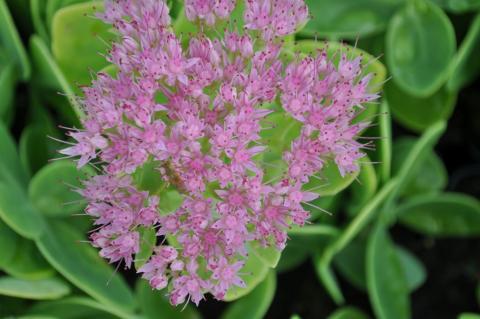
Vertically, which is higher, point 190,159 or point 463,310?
point 190,159

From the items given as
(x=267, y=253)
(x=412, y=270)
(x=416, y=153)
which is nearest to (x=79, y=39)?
(x=267, y=253)

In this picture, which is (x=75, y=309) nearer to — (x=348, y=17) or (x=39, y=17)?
(x=39, y=17)

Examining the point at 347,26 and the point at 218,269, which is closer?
the point at 218,269

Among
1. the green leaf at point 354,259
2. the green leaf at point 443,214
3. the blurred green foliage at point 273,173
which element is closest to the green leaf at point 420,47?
the blurred green foliage at point 273,173

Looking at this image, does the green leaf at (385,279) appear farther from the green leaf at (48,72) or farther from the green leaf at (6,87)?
the green leaf at (6,87)

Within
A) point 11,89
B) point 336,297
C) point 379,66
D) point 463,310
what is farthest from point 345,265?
point 11,89

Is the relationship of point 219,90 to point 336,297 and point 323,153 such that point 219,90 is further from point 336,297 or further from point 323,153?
point 336,297

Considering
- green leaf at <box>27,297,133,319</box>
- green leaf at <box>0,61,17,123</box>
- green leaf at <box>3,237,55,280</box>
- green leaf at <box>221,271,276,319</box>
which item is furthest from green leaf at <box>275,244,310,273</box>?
green leaf at <box>0,61,17,123</box>
